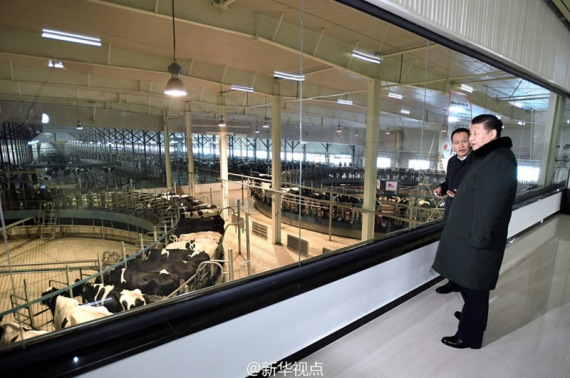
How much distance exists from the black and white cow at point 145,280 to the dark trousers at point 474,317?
225cm

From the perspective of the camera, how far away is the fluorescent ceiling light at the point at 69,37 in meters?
4.13

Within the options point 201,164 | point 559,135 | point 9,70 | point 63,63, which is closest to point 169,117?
point 201,164

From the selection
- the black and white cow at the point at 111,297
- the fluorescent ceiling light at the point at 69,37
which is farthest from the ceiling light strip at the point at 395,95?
the black and white cow at the point at 111,297

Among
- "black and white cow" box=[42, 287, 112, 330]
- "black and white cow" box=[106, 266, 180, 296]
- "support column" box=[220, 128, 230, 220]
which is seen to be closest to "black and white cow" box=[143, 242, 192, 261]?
"black and white cow" box=[106, 266, 180, 296]

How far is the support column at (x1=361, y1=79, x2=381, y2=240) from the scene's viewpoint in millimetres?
5945

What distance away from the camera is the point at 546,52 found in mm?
3699

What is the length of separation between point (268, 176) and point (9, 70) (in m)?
6.01

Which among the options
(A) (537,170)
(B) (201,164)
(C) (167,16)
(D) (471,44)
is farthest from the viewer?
(B) (201,164)

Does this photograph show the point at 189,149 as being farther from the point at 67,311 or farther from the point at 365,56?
the point at 67,311

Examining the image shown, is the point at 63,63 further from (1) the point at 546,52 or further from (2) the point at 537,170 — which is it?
(2) the point at 537,170

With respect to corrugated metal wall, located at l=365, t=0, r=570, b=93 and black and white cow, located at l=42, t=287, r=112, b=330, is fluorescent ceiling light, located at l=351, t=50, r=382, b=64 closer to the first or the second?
corrugated metal wall, located at l=365, t=0, r=570, b=93

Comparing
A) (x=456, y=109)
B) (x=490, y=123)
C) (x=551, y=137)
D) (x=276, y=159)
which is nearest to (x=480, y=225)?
(x=490, y=123)

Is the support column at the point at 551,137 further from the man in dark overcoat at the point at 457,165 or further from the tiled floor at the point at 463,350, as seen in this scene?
the man in dark overcoat at the point at 457,165

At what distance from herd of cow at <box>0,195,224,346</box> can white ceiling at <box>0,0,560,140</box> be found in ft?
6.24
